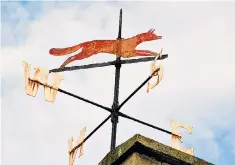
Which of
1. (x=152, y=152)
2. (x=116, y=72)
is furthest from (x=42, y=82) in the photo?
(x=152, y=152)

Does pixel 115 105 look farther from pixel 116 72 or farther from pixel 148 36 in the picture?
pixel 148 36

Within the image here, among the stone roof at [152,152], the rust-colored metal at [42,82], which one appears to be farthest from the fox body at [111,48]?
the stone roof at [152,152]

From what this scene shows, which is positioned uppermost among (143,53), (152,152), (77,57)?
(143,53)

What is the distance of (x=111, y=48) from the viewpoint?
6688mm

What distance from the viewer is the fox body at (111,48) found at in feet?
21.7

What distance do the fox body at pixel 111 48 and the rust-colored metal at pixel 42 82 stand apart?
793 mm

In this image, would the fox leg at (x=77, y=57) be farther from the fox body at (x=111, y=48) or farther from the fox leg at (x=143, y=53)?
the fox leg at (x=143, y=53)

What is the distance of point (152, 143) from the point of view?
4328 mm

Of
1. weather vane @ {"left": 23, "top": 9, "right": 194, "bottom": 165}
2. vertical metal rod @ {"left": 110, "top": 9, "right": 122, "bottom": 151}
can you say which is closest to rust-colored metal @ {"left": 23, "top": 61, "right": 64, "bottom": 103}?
weather vane @ {"left": 23, "top": 9, "right": 194, "bottom": 165}

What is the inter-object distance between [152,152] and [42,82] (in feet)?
7.64

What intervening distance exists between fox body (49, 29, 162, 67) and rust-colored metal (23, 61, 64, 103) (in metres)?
0.79

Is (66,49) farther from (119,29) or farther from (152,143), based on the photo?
(152,143)

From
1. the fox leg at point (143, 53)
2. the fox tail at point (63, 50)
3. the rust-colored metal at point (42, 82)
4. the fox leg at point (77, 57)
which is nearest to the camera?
the rust-colored metal at point (42, 82)

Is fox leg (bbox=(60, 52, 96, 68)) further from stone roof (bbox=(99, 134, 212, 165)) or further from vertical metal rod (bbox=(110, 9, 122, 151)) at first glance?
stone roof (bbox=(99, 134, 212, 165))
